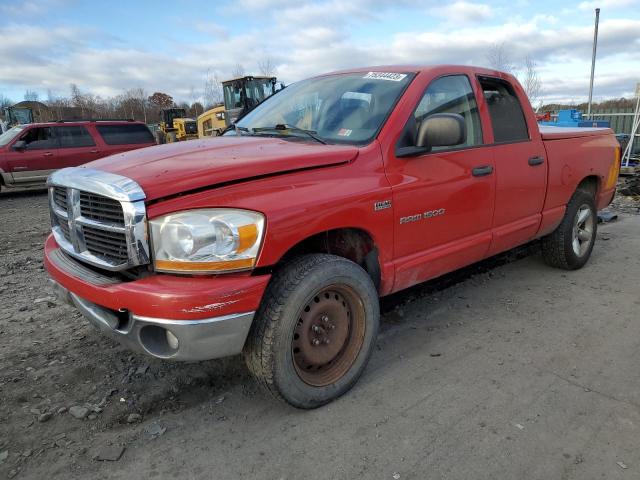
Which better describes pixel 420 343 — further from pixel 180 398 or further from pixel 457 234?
pixel 180 398

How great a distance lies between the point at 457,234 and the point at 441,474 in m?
1.69

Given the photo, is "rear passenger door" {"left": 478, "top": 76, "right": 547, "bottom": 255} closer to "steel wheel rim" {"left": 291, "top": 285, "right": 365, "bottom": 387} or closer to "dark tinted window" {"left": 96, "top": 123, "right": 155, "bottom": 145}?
"steel wheel rim" {"left": 291, "top": 285, "right": 365, "bottom": 387}

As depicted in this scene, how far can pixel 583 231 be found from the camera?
5.09m

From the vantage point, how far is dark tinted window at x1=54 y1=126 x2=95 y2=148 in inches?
493

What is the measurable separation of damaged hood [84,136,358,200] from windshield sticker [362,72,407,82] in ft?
2.52

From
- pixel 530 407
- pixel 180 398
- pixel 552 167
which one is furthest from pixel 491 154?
pixel 180 398

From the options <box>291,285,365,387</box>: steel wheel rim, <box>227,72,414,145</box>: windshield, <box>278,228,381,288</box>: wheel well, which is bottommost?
<box>291,285,365,387</box>: steel wheel rim

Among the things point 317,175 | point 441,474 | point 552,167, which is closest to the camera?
point 441,474

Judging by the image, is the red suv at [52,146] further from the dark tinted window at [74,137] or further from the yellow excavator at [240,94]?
the yellow excavator at [240,94]

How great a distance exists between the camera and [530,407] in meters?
2.71

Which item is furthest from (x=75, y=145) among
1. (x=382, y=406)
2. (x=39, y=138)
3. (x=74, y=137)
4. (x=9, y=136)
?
(x=382, y=406)

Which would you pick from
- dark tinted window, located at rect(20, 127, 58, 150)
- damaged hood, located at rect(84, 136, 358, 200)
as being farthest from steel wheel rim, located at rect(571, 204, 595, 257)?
dark tinted window, located at rect(20, 127, 58, 150)

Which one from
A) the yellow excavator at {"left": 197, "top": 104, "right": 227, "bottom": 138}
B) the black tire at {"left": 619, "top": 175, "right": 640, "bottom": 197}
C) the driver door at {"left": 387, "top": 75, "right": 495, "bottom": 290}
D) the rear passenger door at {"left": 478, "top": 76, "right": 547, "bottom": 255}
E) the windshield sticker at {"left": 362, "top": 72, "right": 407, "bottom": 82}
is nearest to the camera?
the driver door at {"left": 387, "top": 75, "right": 495, "bottom": 290}

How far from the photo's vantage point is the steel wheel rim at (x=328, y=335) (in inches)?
105
